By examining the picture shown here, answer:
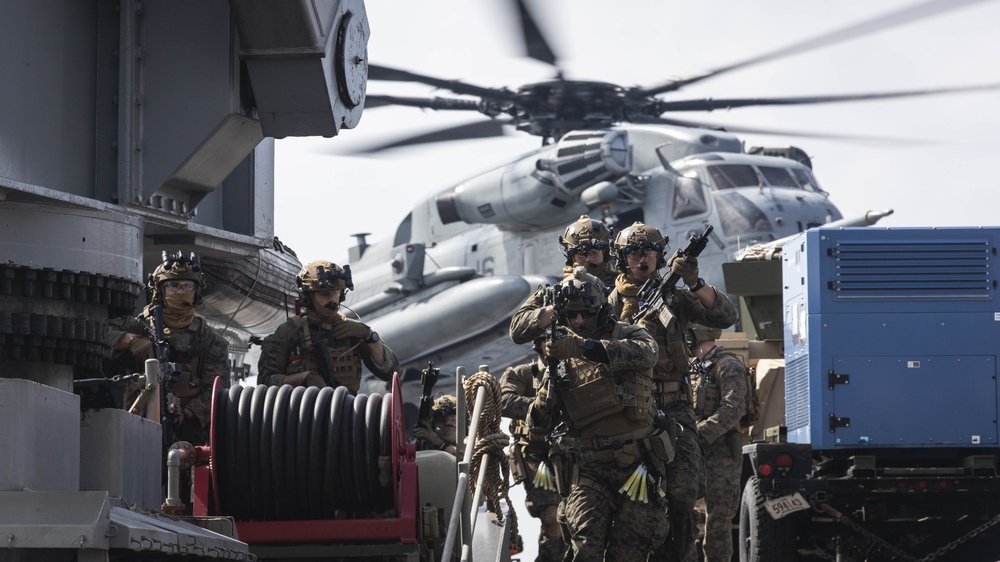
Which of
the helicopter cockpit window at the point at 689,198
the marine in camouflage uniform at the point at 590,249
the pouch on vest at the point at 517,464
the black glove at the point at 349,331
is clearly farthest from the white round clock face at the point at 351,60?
the helicopter cockpit window at the point at 689,198

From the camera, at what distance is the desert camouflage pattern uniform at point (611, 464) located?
26.5 feet

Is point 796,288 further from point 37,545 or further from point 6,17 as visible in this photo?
point 37,545

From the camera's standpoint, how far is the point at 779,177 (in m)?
22.8

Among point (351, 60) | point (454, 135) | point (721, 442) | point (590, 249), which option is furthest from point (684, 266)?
point (454, 135)

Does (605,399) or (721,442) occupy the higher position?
(605,399)

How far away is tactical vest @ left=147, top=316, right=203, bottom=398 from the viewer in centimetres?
877

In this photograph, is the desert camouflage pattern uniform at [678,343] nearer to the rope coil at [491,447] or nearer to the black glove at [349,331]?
the rope coil at [491,447]

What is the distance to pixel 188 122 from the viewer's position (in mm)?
6793

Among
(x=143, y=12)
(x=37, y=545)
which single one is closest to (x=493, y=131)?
(x=143, y=12)

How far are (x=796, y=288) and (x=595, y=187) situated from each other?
36.4 feet

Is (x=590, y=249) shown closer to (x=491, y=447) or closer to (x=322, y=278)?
(x=491, y=447)

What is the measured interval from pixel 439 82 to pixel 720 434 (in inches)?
502

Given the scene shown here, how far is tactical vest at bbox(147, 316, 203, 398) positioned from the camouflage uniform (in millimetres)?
1857

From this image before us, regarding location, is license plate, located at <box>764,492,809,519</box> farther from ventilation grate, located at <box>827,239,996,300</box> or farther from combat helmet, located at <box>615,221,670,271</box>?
combat helmet, located at <box>615,221,670,271</box>
